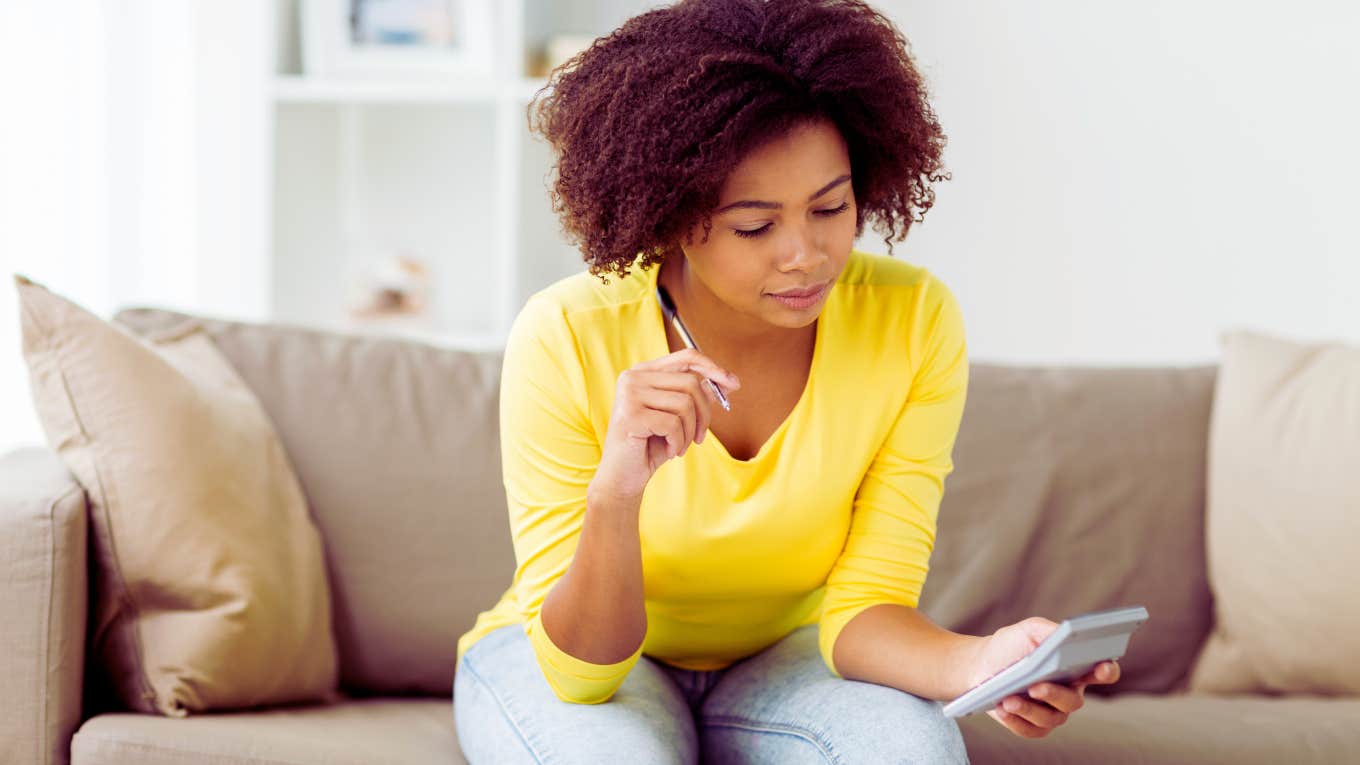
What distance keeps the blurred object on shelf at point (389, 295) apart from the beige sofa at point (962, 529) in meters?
0.86

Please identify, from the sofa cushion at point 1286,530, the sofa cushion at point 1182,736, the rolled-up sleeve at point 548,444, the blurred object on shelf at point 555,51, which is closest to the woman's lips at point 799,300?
the rolled-up sleeve at point 548,444

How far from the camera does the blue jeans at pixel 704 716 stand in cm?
120

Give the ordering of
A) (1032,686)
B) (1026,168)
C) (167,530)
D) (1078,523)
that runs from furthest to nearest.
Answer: (1026,168) < (1078,523) < (167,530) < (1032,686)

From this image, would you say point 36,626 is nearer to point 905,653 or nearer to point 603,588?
point 603,588

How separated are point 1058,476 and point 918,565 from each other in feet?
1.97

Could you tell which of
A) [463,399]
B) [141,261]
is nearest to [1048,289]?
[463,399]

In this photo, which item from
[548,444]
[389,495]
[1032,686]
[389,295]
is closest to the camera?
[1032,686]

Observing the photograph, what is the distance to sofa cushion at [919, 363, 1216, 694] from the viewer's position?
187 cm

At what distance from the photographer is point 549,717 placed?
4.10 ft

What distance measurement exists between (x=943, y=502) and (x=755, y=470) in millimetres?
647

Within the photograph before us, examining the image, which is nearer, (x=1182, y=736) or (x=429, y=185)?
(x=1182, y=736)

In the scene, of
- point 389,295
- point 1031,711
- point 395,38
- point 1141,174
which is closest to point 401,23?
point 395,38

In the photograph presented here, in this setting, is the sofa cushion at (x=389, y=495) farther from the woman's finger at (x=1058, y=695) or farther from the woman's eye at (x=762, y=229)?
the woman's finger at (x=1058, y=695)

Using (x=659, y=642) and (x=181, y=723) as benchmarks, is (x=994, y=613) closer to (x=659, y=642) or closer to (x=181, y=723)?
(x=659, y=642)
